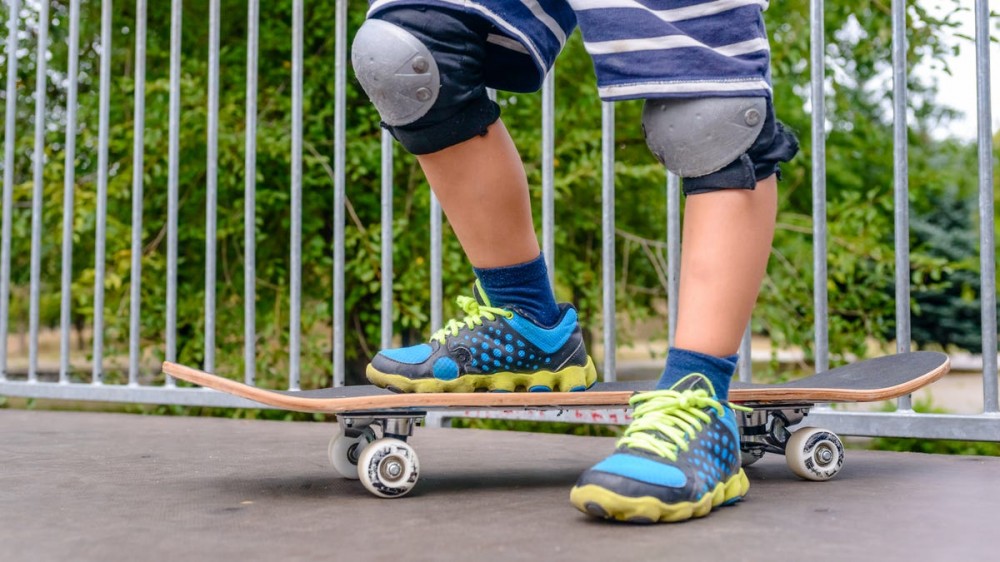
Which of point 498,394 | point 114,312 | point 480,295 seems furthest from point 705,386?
point 114,312

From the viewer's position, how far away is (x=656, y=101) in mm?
1255

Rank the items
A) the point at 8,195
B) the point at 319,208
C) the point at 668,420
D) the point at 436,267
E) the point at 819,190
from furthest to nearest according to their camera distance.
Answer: the point at 319,208, the point at 8,195, the point at 436,267, the point at 819,190, the point at 668,420

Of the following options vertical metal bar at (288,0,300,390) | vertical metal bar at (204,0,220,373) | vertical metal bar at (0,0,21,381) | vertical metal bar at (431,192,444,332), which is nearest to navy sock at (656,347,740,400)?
vertical metal bar at (431,192,444,332)

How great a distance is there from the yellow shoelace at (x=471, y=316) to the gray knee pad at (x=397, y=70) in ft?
0.94

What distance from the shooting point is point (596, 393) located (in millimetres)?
1392

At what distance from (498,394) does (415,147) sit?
368 mm

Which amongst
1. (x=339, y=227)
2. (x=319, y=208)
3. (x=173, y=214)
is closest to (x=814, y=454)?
(x=339, y=227)

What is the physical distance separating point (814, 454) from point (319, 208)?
2372mm

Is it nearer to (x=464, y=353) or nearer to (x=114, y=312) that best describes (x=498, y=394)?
(x=464, y=353)

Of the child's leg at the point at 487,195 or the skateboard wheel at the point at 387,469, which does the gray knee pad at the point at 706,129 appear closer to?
the child's leg at the point at 487,195

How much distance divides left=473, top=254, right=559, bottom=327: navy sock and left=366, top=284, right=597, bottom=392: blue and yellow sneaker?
0.02m

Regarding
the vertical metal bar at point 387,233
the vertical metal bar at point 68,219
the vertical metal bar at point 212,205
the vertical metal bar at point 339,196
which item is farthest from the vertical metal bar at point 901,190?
the vertical metal bar at point 68,219

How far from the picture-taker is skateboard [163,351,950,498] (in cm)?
130

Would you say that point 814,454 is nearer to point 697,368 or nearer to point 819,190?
point 697,368
